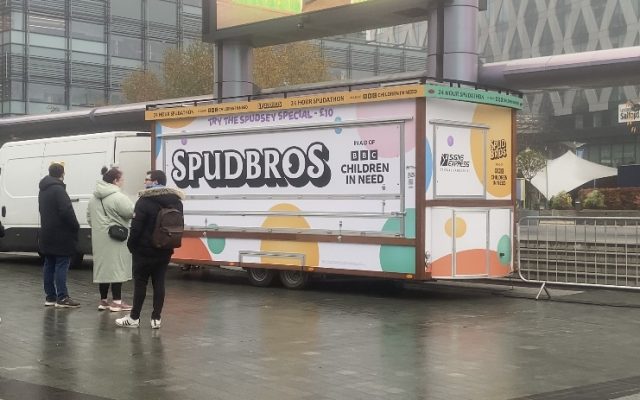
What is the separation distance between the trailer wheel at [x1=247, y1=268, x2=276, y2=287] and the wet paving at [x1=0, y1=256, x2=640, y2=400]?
0.83 meters

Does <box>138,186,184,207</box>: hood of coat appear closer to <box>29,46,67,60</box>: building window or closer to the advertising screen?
the advertising screen

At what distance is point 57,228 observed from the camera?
Answer: 31.7ft

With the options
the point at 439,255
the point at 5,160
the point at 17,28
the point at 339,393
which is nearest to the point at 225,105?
the point at 439,255

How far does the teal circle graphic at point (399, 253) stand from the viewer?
34.9 feet

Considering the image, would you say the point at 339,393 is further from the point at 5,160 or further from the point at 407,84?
the point at 5,160

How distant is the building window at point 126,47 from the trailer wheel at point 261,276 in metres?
44.0

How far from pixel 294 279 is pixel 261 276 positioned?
0.71 meters

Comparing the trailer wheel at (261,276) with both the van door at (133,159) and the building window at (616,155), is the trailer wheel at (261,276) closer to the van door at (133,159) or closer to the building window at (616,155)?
the van door at (133,159)

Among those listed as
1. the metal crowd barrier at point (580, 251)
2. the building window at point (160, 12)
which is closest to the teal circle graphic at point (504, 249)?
the metal crowd barrier at point (580, 251)

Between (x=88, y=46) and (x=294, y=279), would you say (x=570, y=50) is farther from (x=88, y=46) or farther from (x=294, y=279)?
(x=294, y=279)

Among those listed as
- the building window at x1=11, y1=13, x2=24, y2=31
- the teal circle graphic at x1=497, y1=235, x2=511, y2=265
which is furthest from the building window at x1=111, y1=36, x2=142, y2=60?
the teal circle graphic at x1=497, y1=235, x2=511, y2=265

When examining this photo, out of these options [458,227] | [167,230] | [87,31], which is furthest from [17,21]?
[167,230]

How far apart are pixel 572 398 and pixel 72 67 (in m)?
50.6

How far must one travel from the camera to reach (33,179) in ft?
52.7
